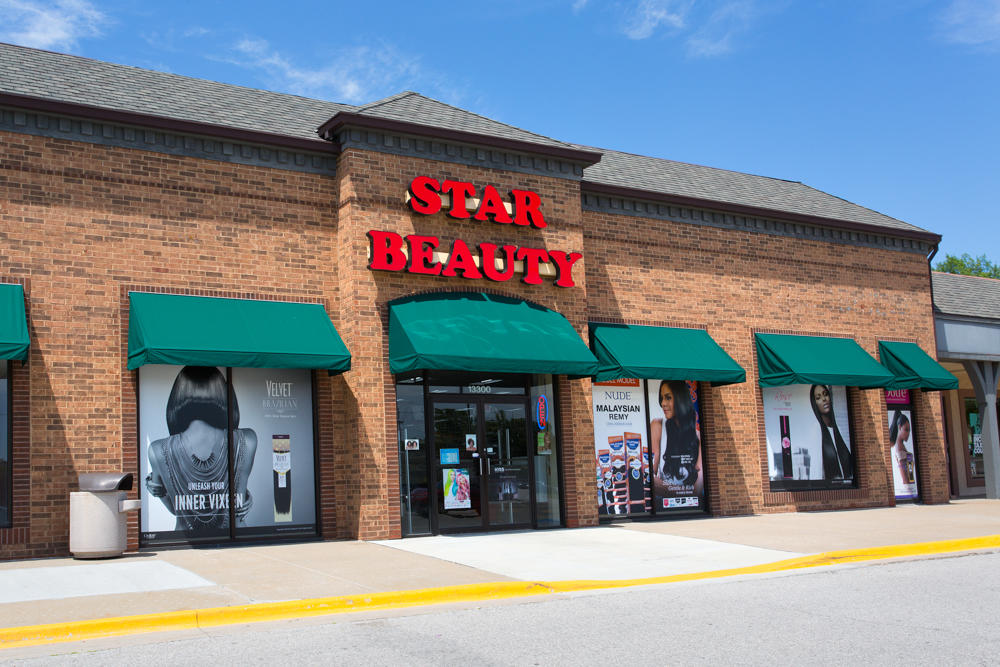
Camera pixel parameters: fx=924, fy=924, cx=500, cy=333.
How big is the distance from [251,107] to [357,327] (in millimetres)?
4803

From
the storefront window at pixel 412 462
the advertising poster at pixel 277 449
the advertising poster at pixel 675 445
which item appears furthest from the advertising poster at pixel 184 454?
the advertising poster at pixel 675 445

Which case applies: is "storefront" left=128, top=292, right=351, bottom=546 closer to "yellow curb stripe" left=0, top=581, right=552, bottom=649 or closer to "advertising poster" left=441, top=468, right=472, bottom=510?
"advertising poster" left=441, top=468, right=472, bottom=510

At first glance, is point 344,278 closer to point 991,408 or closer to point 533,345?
point 533,345

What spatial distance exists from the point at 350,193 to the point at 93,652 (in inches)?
375

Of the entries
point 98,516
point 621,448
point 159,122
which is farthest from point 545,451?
point 159,122

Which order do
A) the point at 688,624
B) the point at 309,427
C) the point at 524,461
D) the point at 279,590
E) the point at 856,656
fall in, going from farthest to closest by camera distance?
the point at 524,461 < the point at 309,427 < the point at 279,590 < the point at 688,624 < the point at 856,656

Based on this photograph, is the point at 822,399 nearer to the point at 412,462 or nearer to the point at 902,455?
the point at 902,455

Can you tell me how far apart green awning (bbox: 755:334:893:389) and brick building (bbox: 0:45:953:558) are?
0.08m

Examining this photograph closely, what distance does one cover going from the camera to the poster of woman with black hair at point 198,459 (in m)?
14.0

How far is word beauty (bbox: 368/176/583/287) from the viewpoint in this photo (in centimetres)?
1548

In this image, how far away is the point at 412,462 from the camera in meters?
15.5

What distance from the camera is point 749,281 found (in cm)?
2048

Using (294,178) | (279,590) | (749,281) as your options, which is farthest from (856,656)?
(749,281)

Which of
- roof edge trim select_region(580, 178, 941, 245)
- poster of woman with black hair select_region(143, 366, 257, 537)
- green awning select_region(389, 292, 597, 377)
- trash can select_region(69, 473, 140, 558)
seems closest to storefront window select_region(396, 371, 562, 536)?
green awning select_region(389, 292, 597, 377)
